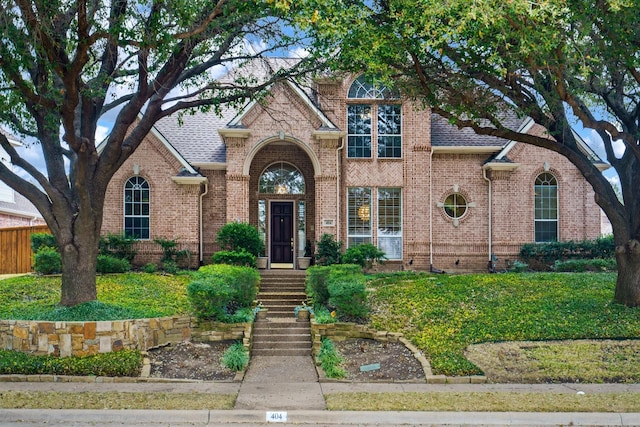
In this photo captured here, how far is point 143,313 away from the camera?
44.8ft

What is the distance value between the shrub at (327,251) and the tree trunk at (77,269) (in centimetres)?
906

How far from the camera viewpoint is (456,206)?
23156 millimetres

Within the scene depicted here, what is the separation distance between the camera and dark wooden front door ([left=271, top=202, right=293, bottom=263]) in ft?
76.0

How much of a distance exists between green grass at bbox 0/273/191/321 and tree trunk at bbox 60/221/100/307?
286 mm

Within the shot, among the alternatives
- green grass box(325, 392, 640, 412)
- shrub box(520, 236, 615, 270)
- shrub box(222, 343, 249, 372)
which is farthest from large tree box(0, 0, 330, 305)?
shrub box(520, 236, 615, 270)

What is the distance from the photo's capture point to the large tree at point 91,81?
1161 centimetres

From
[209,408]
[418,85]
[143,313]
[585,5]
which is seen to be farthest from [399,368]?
[585,5]

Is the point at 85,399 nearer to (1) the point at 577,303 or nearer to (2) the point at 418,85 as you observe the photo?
(2) the point at 418,85

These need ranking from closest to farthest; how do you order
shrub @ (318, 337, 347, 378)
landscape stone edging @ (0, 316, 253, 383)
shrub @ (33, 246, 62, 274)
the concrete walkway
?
the concrete walkway < shrub @ (318, 337, 347, 378) < landscape stone edging @ (0, 316, 253, 383) < shrub @ (33, 246, 62, 274)

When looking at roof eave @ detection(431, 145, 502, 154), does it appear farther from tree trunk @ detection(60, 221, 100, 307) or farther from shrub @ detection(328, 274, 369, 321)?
tree trunk @ detection(60, 221, 100, 307)

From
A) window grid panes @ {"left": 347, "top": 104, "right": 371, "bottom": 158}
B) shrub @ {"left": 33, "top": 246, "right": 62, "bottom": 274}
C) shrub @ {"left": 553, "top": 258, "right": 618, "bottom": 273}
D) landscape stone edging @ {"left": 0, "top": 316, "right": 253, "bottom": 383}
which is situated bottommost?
landscape stone edging @ {"left": 0, "top": 316, "right": 253, "bottom": 383}

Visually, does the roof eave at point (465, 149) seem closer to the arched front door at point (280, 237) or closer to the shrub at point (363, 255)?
the shrub at point (363, 255)

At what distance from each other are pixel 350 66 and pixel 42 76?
6.81 metres

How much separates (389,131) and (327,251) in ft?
17.3
